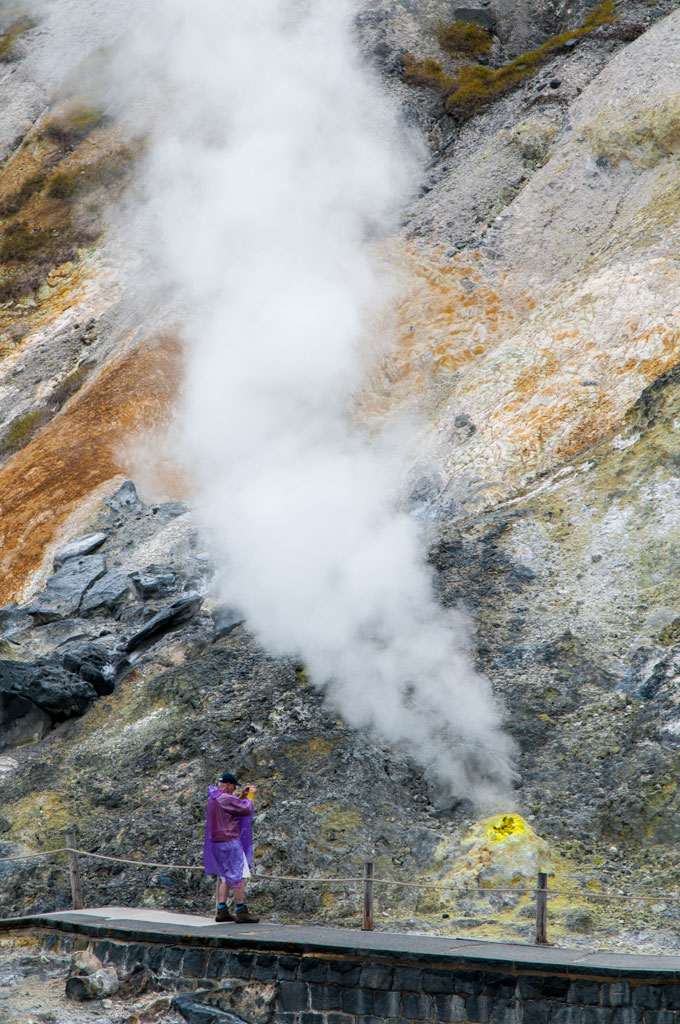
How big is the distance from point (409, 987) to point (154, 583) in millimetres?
8591

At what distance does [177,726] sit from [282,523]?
447 cm

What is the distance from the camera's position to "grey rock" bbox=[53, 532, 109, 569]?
1597 centimetres

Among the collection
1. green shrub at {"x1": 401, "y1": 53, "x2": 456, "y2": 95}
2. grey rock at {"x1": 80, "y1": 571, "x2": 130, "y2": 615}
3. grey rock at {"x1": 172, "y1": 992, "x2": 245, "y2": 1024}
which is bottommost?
grey rock at {"x1": 172, "y1": 992, "x2": 245, "y2": 1024}

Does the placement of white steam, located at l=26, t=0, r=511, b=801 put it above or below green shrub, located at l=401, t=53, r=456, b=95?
below

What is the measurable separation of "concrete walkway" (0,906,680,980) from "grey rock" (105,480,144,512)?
9.51 meters

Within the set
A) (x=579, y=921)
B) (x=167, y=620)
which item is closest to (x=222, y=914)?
(x=579, y=921)

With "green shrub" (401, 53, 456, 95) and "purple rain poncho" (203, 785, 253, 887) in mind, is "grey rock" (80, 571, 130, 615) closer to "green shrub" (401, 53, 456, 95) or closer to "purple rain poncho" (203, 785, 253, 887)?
"purple rain poncho" (203, 785, 253, 887)

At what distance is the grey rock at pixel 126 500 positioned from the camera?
16938 mm

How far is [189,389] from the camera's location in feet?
64.0

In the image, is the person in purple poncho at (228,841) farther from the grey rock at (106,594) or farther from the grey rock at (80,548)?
the grey rock at (80,548)

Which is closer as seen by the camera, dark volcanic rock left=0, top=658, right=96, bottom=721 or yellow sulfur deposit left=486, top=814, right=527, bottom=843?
yellow sulfur deposit left=486, top=814, right=527, bottom=843

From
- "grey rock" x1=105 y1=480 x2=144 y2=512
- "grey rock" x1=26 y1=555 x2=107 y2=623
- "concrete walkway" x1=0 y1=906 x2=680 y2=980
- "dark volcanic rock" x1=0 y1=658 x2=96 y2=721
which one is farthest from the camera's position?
"grey rock" x1=105 y1=480 x2=144 y2=512

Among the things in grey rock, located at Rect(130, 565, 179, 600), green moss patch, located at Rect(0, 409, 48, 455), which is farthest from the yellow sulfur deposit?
green moss patch, located at Rect(0, 409, 48, 455)

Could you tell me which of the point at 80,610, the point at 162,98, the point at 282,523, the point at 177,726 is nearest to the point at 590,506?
the point at 282,523
